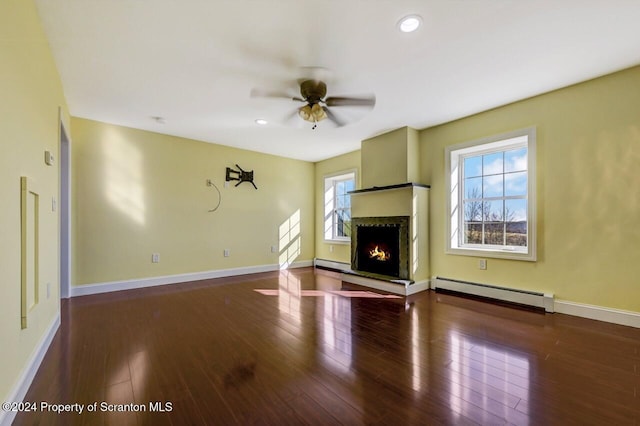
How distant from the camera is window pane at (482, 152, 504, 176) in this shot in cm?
372

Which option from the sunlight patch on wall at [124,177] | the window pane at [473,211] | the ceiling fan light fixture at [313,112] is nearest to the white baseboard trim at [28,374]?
the sunlight patch on wall at [124,177]

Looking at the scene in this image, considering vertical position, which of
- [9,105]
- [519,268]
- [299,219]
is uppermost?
[9,105]

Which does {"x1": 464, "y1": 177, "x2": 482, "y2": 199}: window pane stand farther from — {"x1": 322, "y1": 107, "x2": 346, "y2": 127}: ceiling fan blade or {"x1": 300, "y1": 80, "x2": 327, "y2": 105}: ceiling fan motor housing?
{"x1": 300, "y1": 80, "x2": 327, "y2": 105}: ceiling fan motor housing

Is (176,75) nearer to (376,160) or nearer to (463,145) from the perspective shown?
(376,160)

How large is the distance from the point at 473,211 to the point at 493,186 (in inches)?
17.1

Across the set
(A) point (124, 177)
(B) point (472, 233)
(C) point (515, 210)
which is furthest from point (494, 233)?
(A) point (124, 177)

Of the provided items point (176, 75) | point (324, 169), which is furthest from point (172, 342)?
point (324, 169)

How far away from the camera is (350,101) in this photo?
261 cm

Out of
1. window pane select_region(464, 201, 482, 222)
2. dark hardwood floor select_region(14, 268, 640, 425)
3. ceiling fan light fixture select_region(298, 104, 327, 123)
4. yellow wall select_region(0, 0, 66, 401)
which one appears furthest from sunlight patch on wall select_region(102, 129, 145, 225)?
window pane select_region(464, 201, 482, 222)

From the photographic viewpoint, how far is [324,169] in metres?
6.35

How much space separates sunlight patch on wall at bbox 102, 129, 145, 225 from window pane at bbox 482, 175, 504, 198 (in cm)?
518

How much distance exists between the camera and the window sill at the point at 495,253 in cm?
331

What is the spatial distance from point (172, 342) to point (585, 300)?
4.16 metres

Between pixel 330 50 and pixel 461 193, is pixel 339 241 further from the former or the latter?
pixel 330 50
